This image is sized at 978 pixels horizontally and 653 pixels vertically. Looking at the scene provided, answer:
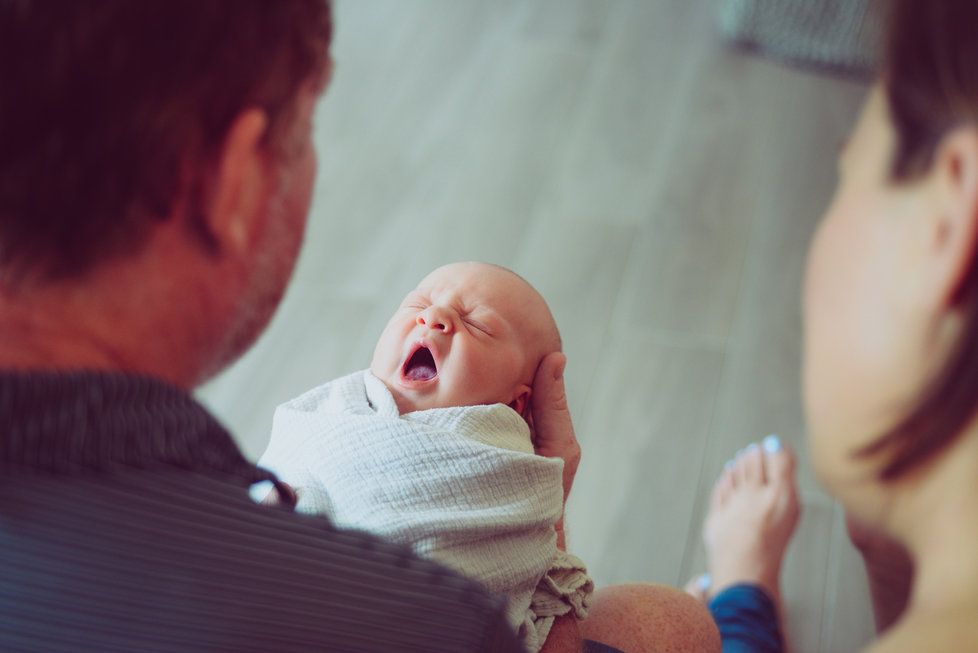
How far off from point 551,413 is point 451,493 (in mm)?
240

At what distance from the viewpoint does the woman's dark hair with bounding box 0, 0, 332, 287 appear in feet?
2.00

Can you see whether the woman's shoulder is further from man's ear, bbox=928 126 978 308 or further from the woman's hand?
the woman's hand

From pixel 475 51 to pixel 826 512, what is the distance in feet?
4.64

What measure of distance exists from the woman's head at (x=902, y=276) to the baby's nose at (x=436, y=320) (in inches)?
25.3

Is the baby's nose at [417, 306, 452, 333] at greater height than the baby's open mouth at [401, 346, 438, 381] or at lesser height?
greater

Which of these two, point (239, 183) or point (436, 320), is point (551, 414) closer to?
point (436, 320)

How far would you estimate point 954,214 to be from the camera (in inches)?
20.7

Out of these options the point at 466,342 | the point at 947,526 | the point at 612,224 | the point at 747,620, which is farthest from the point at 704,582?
the point at 947,526

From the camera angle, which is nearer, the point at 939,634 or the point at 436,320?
the point at 939,634

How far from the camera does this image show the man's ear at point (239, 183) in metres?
0.72

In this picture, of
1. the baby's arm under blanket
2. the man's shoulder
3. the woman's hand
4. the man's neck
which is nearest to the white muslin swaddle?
the baby's arm under blanket

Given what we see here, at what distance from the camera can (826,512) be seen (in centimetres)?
159

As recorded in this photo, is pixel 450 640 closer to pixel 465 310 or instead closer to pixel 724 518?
pixel 465 310

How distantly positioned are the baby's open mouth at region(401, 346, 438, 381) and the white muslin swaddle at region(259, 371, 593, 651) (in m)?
0.08
